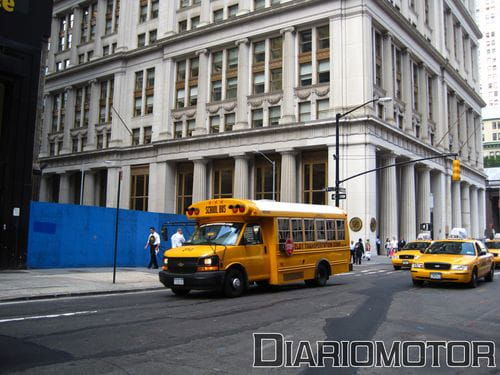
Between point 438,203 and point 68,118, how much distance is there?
1911 inches

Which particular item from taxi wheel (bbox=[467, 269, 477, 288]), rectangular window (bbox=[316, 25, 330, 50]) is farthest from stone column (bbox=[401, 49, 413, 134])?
taxi wheel (bbox=[467, 269, 477, 288])

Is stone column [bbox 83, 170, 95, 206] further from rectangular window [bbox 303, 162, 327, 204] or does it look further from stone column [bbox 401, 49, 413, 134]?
stone column [bbox 401, 49, 413, 134]

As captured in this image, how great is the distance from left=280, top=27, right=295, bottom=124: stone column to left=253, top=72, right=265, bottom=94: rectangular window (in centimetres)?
283

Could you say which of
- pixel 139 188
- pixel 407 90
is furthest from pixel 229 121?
pixel 407 90

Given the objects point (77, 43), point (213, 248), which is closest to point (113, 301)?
point (213, 248)

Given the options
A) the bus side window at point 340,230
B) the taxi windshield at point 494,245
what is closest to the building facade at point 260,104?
the taxi windshield at point 494,245

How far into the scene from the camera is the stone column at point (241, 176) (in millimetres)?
46562

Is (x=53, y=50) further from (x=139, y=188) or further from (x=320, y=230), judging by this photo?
(x=320, y=230)

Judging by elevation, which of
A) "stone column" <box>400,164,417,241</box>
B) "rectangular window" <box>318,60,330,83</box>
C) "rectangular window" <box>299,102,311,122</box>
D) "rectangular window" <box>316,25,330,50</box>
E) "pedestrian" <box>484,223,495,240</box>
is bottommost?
"pedestrian" <box>484,223,495,240</box>

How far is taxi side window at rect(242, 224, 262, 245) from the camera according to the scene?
13820 millimetres

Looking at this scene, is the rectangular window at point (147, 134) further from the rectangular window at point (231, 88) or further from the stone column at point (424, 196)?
the stone column at point (424, 196)

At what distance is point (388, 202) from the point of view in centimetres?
4444

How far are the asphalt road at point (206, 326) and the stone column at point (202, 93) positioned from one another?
36773 millimetres

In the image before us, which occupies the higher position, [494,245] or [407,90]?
[407,90]
